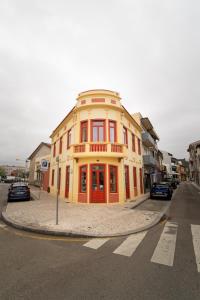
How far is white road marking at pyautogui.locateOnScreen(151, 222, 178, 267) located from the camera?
4129 millimetres

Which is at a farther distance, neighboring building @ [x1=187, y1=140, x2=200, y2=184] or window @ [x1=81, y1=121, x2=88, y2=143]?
neighboring building @ [x1=187, y1=140, x2=200, y2=184]

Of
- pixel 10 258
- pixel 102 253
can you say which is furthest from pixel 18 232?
pixel 102 253

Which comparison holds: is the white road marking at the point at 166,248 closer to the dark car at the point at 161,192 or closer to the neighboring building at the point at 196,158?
the dark car at the point at 161,192

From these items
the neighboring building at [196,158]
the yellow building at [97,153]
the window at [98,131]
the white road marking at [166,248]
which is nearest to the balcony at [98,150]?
the yellow building at [97,153]

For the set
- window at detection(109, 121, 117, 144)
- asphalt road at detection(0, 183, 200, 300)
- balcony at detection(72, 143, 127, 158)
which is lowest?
asphalt road at detection(0, 183, 200, 300)

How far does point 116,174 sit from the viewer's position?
13.5 metres

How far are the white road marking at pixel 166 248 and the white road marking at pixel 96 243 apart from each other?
164 centimetres

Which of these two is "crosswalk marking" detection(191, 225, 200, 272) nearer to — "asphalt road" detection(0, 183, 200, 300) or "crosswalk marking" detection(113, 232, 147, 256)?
"asphalt road" detection(0, 183, 200, 300)

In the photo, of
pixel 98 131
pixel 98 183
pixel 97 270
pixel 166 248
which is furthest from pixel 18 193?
pixel 166 248

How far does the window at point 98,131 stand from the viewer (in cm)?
1366

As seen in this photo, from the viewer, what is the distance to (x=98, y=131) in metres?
13.8

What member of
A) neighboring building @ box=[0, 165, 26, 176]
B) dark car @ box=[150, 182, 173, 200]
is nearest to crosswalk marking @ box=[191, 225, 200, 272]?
dark car @ box=[150, 182, 173, 200]

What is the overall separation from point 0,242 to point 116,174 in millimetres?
9405

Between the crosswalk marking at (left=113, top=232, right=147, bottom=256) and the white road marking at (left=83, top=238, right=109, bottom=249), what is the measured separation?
631mm
